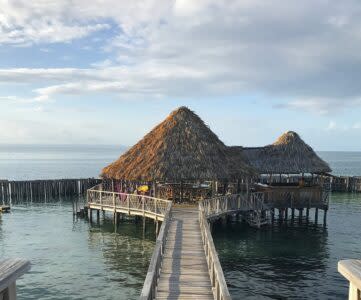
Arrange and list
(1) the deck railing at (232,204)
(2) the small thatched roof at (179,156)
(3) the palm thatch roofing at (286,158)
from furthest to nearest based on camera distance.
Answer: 1. (3) the palm thatch roofing at (286,158)
2. (2) the small thatched roof at (179,156)
3. (1) the deck railing at (232,204)

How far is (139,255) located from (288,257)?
8220 millimetres

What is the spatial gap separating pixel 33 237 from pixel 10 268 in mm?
24155

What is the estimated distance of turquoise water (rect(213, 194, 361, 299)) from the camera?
1698cm

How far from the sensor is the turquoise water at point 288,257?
55.7 feet

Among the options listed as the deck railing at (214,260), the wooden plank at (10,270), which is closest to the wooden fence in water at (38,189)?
the deck railing at (214,260)

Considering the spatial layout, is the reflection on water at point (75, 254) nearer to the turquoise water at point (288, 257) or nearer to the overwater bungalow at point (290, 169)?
the turquoise water at point (288, 257)

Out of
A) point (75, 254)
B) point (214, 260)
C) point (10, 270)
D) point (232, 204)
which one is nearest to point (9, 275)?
point (10, 270)

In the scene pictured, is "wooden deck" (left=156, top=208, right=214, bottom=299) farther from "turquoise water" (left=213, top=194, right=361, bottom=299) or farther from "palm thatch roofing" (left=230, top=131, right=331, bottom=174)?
"palm thatch roofing" (left=230, top=131, right=331, bottom=174)

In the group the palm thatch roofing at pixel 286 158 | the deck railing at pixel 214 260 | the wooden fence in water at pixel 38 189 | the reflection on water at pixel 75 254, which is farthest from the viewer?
the wooden fence in water at pixel 38 189

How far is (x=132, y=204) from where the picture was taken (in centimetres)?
2627

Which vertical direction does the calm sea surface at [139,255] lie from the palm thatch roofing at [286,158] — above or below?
below

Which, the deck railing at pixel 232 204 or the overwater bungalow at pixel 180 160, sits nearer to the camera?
the deck railing at pixel 232 204

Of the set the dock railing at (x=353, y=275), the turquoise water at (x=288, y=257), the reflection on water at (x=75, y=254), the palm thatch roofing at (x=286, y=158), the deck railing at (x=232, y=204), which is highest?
the palm thatch roofing at (x=286, y=158)

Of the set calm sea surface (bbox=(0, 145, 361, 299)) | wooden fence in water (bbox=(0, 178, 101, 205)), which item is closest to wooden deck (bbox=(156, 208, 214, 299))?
calm sea surface (bbox=(0, 145, 361, 299))
